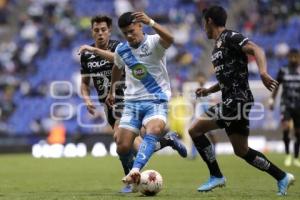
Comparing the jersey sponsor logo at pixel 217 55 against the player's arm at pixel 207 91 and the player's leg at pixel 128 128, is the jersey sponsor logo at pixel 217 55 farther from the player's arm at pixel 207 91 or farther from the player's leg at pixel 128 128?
the player's leg at pixel 128 128

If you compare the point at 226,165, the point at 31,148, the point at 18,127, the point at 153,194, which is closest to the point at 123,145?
the point at 153,194

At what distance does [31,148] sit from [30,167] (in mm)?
9357

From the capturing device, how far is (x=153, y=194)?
1020 centimetres

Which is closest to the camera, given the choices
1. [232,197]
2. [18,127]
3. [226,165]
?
[232,197]

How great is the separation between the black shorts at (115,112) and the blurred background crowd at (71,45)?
16.1 m

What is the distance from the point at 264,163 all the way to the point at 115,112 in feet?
→ 8.41

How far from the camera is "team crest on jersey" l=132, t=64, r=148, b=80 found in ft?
33.7

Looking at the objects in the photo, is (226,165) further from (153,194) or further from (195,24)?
(195,24)

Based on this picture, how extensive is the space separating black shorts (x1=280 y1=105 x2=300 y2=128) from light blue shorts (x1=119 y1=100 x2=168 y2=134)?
8563mm

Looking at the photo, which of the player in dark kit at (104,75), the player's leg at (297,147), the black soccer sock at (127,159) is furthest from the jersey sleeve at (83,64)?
the player's leg at (297,147)

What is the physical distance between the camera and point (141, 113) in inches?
406

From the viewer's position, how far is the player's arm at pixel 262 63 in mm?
9078

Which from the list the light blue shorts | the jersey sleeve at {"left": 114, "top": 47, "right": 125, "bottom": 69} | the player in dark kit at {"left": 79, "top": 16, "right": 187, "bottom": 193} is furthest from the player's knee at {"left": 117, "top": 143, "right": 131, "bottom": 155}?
the jersey sleeve at {"left": 114, "top": 47, "right": 125, "bottom": 69}

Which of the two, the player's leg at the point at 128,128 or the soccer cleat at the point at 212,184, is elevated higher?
the player's leg at the point at 128,128
